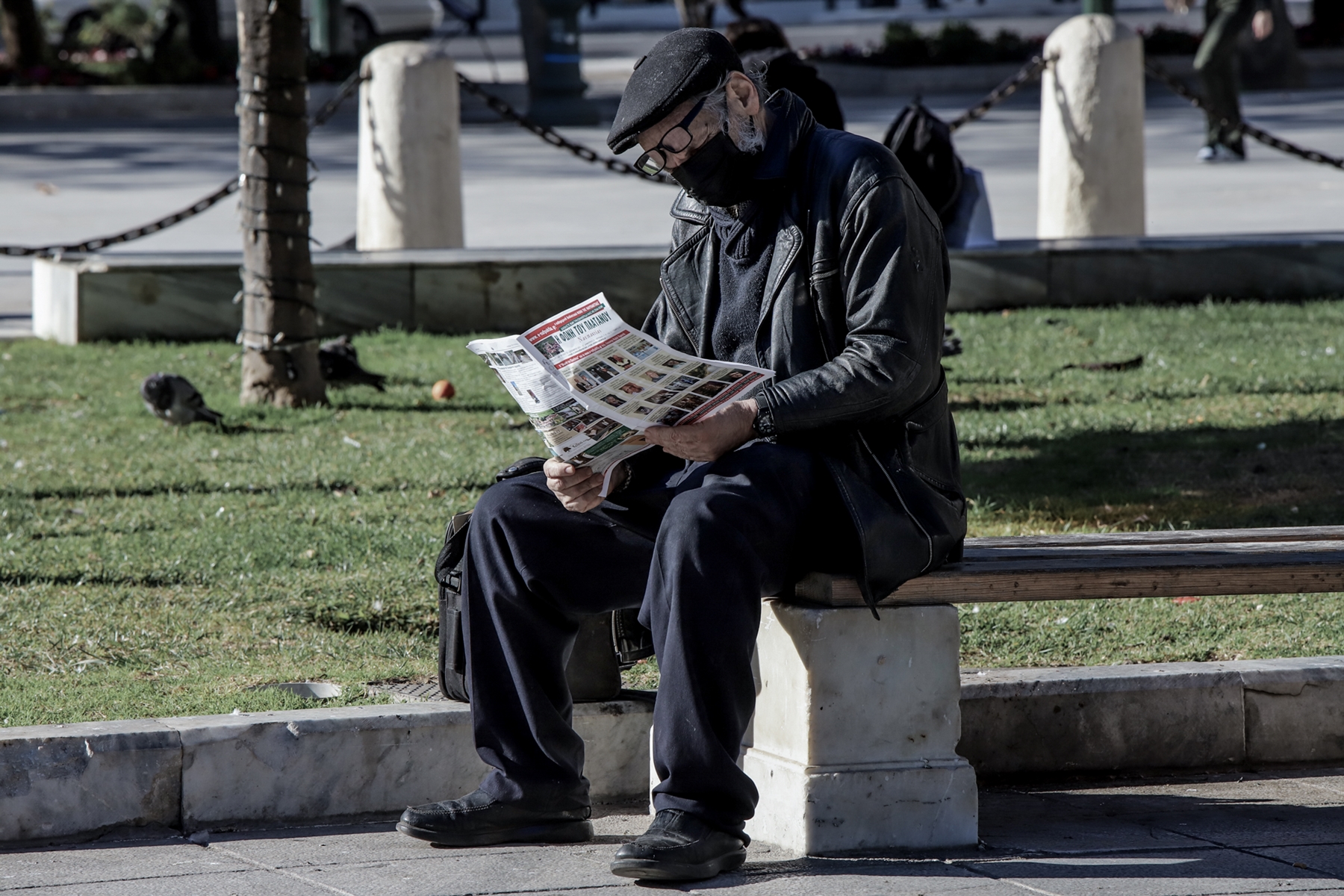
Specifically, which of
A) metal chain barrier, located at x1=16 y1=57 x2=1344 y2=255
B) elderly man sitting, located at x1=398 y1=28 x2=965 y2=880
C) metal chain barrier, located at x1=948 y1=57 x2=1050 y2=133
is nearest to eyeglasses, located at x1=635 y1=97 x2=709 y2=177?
elderly man sitting, located at x1=398 y1=28 x2=965 y2=880

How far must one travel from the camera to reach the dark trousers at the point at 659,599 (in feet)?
10.6

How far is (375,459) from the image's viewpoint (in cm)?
688

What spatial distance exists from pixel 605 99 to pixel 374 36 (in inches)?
Answer: 312

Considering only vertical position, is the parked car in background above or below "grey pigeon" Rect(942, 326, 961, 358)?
above

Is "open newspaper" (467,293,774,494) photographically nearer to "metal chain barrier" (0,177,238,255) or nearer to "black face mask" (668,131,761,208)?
"black face mask" (668,131,761,208)

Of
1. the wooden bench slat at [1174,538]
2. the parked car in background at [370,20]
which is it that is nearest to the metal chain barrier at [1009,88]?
the wooden bench slat at [1174,538]

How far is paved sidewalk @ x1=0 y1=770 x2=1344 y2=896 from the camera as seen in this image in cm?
323

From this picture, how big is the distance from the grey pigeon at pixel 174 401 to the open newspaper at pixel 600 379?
424 cm

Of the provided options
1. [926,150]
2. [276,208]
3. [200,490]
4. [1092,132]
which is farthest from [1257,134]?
[200,490]

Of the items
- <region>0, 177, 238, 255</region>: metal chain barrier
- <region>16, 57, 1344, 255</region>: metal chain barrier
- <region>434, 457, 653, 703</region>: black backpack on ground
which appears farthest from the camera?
<region>16, 57, 1344, 255</region>: metal chain barrier

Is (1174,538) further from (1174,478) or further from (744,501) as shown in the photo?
(1174,478)

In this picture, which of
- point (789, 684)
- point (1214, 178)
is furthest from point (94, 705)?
point (1214, 178)

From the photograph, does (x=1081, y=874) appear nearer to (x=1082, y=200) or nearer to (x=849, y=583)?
→ (x=849, y=583)

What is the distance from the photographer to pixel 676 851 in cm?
318
